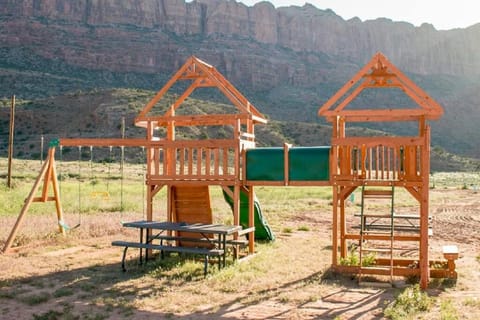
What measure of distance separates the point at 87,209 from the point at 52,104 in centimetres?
4787

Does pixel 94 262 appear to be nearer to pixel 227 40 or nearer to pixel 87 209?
pixel 87 209

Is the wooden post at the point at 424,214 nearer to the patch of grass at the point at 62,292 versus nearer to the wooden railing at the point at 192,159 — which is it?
the wooden railing at the point at 192,159

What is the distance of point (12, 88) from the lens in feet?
253

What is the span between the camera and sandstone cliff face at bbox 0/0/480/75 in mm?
122125

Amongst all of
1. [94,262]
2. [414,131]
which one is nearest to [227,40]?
[414,131]

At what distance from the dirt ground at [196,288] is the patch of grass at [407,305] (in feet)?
0.51

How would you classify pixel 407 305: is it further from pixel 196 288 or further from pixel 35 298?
pixel 35 298

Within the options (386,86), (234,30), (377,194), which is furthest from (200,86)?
(234,30)

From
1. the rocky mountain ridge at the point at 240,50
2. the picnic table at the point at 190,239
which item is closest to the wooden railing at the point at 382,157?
the picnic table at the point at 190,239

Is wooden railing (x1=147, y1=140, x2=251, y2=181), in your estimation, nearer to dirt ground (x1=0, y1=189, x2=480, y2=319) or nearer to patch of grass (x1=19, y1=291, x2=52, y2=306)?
dirt ground (x1=0, y1=189, x2=480, y2=319)

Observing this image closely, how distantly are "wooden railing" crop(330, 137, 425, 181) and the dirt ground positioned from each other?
6.89 ft

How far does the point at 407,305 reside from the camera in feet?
26.7

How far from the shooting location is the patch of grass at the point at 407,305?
25.3ft

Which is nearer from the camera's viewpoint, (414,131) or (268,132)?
(268,132)
